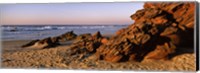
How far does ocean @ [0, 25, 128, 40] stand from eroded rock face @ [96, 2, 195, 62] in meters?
0.11

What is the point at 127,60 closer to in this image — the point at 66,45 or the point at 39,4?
the point at 66,45

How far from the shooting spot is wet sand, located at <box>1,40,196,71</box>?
9.16ft

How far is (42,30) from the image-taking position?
296cm

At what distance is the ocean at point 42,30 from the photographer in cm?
288

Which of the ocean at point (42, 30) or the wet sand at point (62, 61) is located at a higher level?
the ocean at point (42, 30)

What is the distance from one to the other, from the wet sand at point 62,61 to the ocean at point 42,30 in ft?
0.18

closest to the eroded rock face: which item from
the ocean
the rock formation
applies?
the rock formation

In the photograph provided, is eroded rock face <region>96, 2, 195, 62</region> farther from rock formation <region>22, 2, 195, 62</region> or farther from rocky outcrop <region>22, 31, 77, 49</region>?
rocky outcrop <region>22, 31, 77, 49</region>

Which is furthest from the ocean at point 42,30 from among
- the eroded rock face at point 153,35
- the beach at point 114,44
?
the eroded rock face at point 153,35

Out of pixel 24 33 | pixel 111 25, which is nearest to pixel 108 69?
pixel 111 25

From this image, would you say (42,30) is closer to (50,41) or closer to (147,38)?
(50,41)

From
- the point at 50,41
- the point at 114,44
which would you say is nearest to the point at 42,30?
the point at 50,41

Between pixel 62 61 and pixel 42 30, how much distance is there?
293mm

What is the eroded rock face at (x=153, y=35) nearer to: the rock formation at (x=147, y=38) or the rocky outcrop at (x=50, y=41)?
the rock formation at (x=147, y=38)
